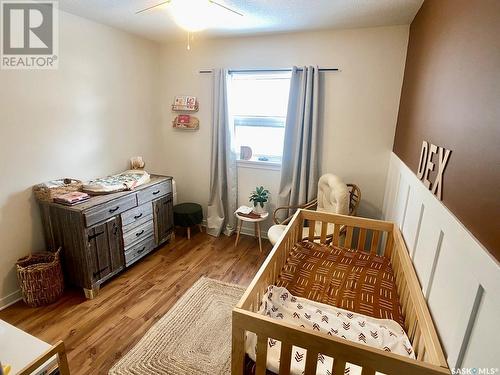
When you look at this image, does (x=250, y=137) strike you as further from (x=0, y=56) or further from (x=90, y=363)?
(x=90, y=363)

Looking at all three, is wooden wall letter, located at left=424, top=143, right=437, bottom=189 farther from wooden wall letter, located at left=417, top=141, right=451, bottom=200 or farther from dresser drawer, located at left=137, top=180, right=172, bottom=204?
dresser drawer, located at left=137, top=180, right=172, bottom=204

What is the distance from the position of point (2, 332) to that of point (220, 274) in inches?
64.1

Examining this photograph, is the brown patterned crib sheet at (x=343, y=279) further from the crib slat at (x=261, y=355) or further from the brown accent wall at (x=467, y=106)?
the brown accent wall at (x=467, y=106)

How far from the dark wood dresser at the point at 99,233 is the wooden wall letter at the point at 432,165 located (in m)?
2.29

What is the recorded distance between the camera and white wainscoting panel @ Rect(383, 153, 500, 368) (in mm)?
717

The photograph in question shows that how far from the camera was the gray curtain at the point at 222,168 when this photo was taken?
10.3 feet

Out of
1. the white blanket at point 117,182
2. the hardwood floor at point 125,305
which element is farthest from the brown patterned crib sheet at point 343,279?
the white blanket at point 117,182

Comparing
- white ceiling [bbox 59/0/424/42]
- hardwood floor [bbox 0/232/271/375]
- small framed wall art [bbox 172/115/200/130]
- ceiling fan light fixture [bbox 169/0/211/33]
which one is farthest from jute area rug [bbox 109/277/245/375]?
white ceiling [bbox 59/0/424/42]

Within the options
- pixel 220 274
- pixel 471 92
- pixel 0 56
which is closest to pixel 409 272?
pixel 471 92

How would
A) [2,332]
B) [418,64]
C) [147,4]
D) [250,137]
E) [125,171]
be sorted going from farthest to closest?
[250,137] → [125,171] → [147,4] → [418,64] → [2,332]

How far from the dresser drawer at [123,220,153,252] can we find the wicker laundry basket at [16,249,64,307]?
52 centimetres

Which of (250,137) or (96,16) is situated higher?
(96,16)

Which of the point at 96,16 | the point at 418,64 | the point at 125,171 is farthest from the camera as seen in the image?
the point at 125,171

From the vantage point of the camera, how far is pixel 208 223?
3535mm
